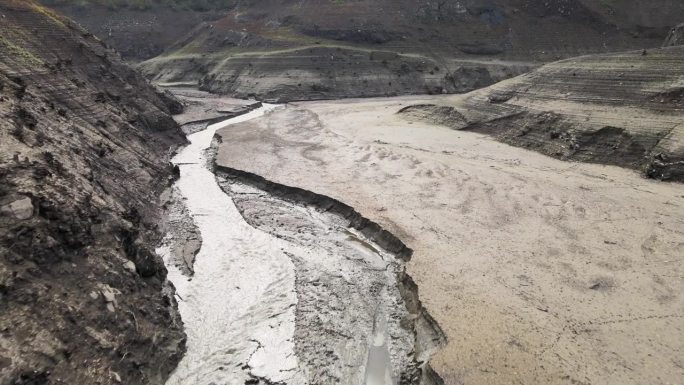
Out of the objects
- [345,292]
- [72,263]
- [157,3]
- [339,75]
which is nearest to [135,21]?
[157,3]

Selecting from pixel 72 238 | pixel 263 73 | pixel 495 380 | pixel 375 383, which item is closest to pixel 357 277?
pixel 375 383

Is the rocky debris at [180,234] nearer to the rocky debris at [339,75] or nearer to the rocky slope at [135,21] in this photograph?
the rocky debris at [339,75]

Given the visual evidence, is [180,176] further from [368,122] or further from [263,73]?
[263,73]

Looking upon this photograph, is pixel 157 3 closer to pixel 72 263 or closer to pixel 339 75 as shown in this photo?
pixel 339 75

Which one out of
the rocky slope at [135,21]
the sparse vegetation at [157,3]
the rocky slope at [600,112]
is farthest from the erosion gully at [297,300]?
the sparse vegetation at [157,3]

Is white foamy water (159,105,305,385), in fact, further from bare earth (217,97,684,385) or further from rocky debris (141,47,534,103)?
rocky debris (141,47,534,103)

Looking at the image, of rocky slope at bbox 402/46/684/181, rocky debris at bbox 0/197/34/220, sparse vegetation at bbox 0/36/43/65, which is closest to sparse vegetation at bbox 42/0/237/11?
sparse vegetation at bbox 0/36/43/65
